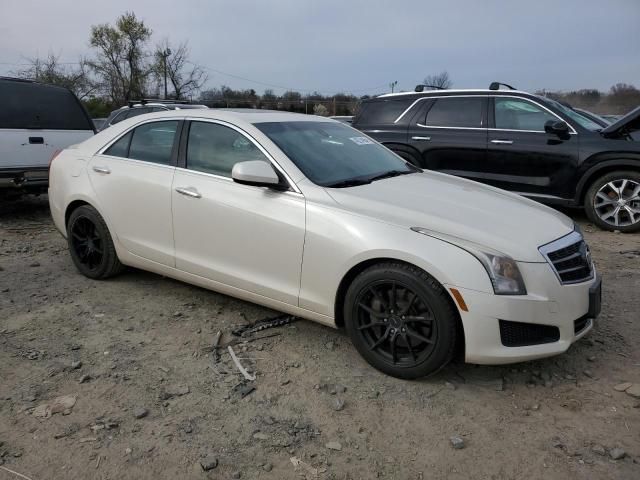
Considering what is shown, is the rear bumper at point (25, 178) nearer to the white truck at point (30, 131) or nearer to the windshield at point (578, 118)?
the white truck at point (30, 131)

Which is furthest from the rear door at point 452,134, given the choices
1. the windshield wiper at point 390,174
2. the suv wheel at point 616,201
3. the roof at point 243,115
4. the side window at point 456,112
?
the roof at point 243,115

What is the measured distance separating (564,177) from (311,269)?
5015mm

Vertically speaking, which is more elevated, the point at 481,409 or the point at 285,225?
the point at 285,225

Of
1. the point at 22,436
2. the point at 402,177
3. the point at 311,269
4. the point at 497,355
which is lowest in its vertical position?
the point at 22,436

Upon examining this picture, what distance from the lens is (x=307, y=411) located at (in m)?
2.86

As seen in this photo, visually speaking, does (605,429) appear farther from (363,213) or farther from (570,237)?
(363,213)

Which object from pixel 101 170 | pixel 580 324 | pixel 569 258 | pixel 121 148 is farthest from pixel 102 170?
pixel 580 324

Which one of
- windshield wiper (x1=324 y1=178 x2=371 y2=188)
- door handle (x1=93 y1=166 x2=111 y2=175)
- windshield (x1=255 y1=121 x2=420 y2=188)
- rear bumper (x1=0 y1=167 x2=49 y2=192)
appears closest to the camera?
windshield wiper (x1=324 y1=178 x2=371 y2=188)

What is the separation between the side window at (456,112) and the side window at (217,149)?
185 inches

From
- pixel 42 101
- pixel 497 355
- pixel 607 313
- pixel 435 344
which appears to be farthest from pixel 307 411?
pixel 42 101

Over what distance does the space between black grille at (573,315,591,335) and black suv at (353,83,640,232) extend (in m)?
4.22

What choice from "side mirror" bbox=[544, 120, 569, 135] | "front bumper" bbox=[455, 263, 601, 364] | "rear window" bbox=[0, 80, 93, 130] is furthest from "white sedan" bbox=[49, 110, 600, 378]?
"side mirror" bbox=[544, 120, 569, 135]

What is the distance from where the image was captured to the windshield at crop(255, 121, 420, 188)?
3574mm

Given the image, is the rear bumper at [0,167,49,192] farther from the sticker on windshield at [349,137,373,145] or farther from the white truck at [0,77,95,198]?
the sticker on windshield at [349,137,373,145]
